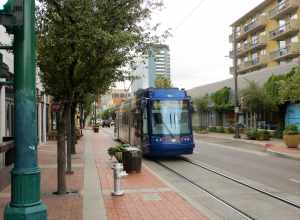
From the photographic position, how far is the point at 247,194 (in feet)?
38.4

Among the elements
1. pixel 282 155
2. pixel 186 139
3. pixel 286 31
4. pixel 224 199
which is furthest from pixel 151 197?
pixel 286 31

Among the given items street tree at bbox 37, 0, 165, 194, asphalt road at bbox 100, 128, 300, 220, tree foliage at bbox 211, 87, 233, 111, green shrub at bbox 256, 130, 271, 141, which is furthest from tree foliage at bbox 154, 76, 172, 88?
street tree at bbox 37, 0, 165, 194

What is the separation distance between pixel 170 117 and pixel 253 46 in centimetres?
5208

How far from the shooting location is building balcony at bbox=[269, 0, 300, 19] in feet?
187

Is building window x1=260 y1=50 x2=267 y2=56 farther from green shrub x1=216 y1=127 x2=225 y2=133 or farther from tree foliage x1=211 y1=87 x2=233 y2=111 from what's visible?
green shrub x1=216 y1=127 x2=225 y2=133

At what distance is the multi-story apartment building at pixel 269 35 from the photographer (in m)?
58.0

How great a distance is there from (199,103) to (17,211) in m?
49.9

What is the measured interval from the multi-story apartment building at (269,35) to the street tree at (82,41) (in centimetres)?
4199

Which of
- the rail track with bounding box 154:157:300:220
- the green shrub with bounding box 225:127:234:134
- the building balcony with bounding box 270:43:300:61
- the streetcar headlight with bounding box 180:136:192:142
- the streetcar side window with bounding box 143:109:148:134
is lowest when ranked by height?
the rail track with bounding box 154:157:300:220

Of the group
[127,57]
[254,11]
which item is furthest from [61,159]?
[254,11]

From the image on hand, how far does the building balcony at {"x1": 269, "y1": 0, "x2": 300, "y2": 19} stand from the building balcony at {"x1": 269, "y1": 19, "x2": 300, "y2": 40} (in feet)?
5.14

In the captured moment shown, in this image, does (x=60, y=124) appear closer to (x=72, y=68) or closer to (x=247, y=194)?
(x=72, y=68)

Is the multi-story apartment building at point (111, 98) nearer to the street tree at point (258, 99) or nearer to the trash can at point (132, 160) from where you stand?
the street tree at point (258, 99)

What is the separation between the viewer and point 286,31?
58.7 metres
